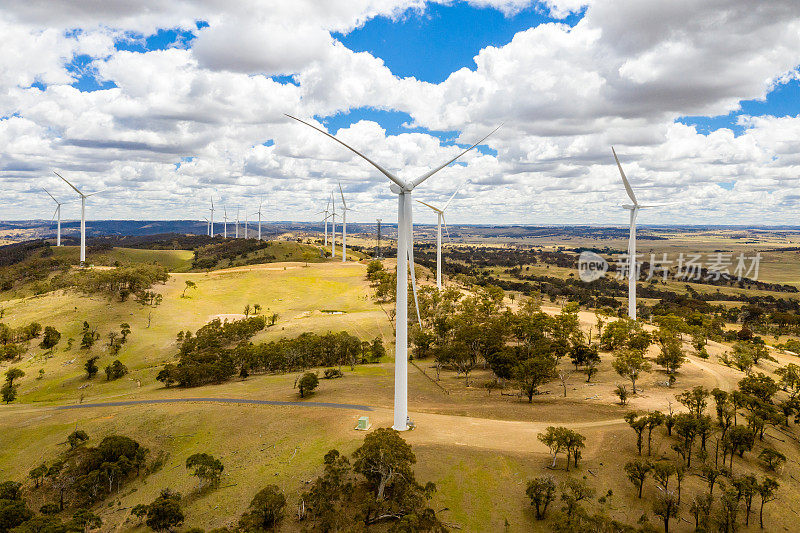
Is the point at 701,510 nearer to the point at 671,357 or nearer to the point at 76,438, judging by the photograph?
the point at 671,357

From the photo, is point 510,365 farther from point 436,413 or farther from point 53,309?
point 53,309

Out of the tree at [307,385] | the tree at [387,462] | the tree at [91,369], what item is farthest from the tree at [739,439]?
the tree at [91,369]

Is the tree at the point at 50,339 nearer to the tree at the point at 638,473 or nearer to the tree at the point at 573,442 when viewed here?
the tree at the point at 573,442

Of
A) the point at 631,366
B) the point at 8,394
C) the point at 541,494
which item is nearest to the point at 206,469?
the point at 541,494

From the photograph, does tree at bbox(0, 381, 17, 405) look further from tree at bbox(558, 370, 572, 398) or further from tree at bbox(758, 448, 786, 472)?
tree at bbox(758, 448, 786, 472)

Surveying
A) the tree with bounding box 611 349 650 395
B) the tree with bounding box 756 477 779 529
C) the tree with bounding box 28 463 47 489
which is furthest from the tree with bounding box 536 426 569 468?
the tree with bounding box 28 463 47 489
